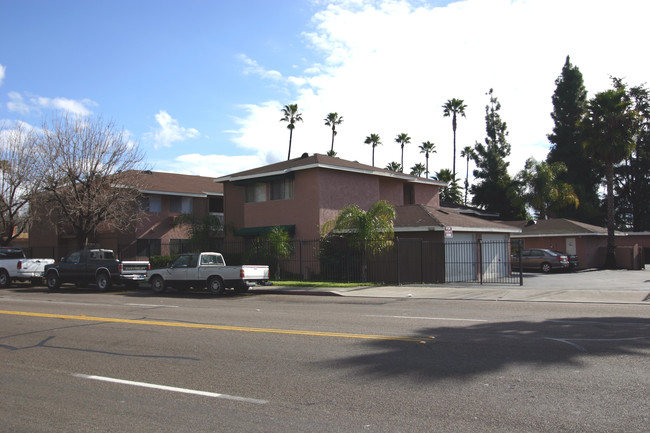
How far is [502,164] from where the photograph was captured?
60.8 meters

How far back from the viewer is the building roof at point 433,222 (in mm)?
24469

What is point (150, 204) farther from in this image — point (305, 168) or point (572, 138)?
point (572, 138)

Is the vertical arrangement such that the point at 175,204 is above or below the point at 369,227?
above

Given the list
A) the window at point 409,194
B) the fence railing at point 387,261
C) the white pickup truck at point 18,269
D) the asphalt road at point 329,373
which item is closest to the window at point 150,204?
the white pickup truck at point 18,269

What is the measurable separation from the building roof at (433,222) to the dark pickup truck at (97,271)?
40.0 feet

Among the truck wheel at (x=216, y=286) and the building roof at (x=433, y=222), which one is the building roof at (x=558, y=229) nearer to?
the building roof at (x=433, y=222)

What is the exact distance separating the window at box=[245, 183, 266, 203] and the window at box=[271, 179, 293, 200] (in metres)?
0.74

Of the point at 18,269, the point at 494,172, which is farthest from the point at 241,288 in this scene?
the point at 494,172

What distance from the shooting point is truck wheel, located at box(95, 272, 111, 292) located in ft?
74.8

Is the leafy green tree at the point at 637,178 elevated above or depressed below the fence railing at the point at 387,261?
above

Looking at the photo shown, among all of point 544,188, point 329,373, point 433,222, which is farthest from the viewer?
point 544,188

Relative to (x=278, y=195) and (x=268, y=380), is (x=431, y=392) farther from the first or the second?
(x=278, y=195)

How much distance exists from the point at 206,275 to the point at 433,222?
10.8m

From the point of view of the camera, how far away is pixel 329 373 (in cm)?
696
